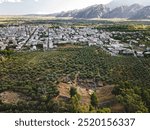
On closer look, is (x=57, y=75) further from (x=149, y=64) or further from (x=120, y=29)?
(x=120, y=29)

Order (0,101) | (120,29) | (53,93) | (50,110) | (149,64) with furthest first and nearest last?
(120,29) → (149,64) → (53,93) → (0,101) → (50,110)

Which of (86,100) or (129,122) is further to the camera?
(86,100)

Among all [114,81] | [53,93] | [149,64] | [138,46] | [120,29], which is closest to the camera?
[53,93]

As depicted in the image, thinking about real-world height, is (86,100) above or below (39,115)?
below

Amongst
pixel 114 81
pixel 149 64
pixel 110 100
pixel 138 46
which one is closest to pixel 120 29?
pixel 138 46

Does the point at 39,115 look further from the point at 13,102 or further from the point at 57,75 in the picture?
the point at 57,75

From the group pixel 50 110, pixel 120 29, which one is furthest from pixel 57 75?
pixel 120 29

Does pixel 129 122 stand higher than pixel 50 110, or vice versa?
pixel 129 122

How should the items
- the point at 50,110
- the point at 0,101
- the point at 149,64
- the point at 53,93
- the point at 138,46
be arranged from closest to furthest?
the point at 50,110 < the point at 0,101 < the point at 53,93 < the point at 149,64 < the point at 138,46

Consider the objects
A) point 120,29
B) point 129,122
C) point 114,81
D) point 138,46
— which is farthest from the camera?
point 120,29
